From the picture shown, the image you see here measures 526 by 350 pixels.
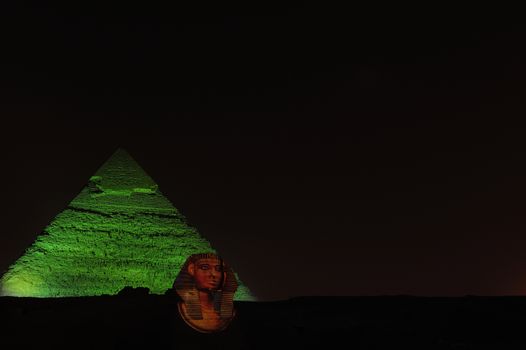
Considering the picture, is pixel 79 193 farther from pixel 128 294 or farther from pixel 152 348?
pixel 152 348

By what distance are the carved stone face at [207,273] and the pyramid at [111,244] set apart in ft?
57.8

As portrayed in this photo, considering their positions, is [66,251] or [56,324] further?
[66,251]

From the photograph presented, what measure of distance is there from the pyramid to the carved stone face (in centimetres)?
1763

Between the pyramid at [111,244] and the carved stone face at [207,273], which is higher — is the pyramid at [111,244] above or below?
above

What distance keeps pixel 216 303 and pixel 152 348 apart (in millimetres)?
2505

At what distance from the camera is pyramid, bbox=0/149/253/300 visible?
30719 mm

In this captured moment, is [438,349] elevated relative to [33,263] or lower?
lower

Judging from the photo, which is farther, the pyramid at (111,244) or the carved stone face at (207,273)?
the pyramid at (111,244)

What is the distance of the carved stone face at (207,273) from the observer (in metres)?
13.7

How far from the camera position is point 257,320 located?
739 inches

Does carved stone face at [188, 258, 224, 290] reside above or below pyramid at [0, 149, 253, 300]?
below

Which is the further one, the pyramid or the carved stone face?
the pyramid

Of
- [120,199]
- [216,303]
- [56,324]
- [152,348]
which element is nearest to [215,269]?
[216,303]

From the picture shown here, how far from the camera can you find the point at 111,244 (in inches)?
1280
